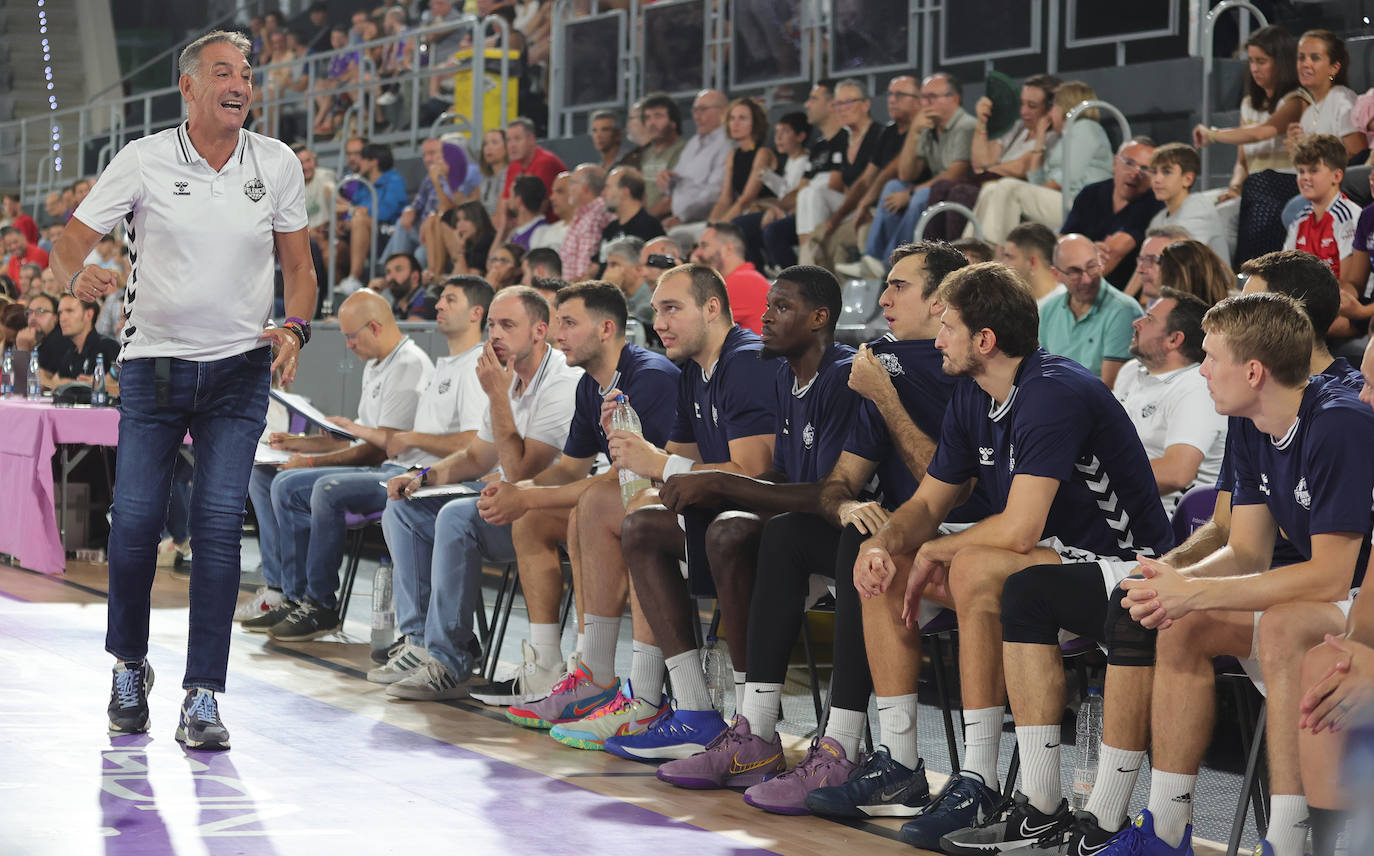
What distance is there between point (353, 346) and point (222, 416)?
251 cm

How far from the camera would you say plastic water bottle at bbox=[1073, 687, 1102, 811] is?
3488 mm

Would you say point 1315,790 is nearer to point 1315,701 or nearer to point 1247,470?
point 1315,701

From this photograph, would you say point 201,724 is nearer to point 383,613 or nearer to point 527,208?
point 383,613

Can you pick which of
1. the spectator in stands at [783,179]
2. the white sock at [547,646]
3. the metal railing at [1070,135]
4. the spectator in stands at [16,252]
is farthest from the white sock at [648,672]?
the spectator in stands at [16,252]

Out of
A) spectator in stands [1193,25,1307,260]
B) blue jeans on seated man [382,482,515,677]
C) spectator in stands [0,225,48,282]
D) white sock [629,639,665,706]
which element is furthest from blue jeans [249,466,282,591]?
spectator in stands [0,225,48,282]

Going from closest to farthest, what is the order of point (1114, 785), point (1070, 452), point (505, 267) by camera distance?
point (1114, 785) < point (1070, 452) < point (505, 267)

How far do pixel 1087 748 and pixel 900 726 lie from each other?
0.45 meters

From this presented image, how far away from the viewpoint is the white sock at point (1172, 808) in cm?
314

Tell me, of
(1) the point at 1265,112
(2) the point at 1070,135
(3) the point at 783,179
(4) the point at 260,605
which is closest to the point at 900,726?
(4) the point at 260,605

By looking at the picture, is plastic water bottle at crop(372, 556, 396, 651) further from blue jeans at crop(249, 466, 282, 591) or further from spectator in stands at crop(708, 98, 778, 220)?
spectator in stands at crop(708, 98, 778, 220)

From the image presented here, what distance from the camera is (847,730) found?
3885 millimetres

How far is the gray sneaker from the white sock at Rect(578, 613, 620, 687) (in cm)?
108

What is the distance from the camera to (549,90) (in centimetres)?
1360

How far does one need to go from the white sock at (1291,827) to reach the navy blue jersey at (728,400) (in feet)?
6.45
